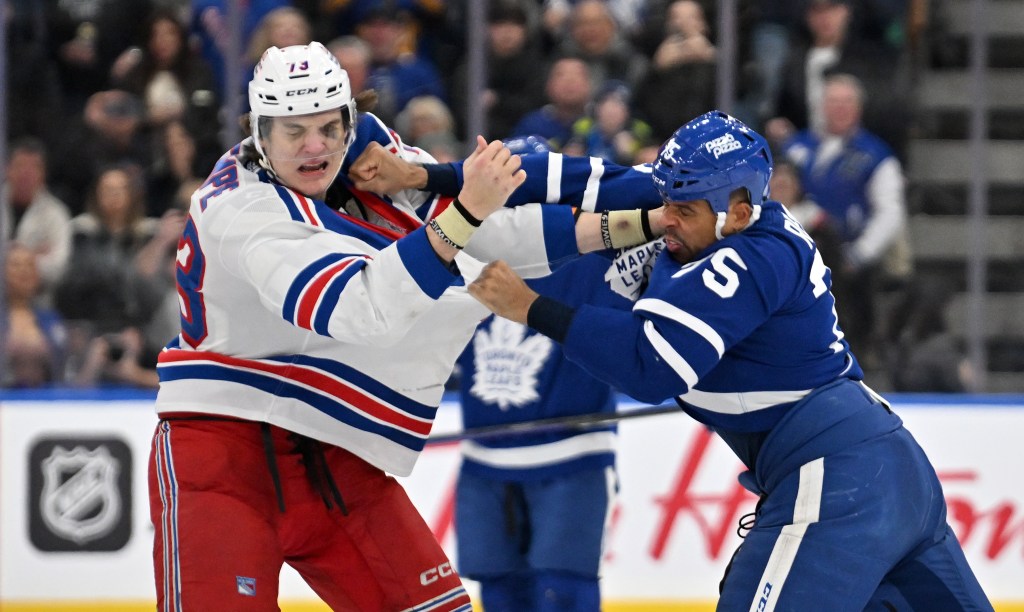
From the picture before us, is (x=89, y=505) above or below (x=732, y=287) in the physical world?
below

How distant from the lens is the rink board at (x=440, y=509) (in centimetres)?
572

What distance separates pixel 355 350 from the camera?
133 inches

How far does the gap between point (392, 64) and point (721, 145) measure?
3.39m

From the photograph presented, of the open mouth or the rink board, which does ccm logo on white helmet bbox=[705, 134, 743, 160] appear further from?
the rink board

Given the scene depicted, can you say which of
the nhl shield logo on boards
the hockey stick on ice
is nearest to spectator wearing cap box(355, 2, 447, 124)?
the nhl shield logo on boards

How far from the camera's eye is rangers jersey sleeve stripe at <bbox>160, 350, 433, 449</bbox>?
3.33 meters

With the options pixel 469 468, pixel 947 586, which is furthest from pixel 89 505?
pixel 947 586

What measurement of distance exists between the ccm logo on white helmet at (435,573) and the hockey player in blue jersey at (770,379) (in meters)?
0.58

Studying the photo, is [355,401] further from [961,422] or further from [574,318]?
[961,422]

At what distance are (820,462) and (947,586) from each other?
1.14 ft

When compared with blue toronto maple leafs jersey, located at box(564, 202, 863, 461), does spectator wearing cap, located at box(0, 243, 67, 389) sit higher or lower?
lower

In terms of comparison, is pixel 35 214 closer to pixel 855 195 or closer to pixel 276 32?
pixel 276 32

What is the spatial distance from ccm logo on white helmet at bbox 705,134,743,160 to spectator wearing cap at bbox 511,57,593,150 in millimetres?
2917

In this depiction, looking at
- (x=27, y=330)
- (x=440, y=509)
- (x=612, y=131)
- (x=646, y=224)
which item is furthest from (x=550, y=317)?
(x=27, y=330)
